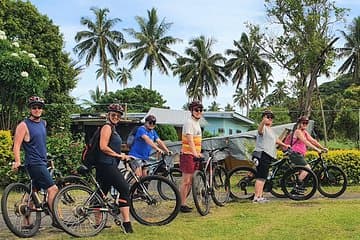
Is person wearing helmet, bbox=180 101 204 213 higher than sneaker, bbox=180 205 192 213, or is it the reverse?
person wearing helmet, bbox=180 101 204 213

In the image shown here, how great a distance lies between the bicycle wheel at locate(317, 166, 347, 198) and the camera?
9.52 meters

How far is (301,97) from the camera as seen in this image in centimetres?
2400

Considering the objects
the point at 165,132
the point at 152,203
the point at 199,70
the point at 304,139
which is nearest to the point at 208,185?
the point at 152,203

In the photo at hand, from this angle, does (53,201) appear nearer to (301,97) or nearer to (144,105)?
(301,97)

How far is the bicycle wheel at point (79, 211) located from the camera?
5887 millimetres

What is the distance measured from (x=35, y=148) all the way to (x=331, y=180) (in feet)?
19.6

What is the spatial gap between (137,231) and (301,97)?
19.1 metres

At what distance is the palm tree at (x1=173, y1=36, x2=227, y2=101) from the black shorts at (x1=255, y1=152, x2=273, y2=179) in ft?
131

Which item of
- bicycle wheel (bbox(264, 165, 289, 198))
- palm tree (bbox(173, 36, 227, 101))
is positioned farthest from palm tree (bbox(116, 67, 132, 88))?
bicycle wheel (bbox(264, 165, 289, 198))

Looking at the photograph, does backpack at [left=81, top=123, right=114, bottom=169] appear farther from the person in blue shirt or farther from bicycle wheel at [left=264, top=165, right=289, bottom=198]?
bicycle wheel at [left=264, top=165, right=289, bottom=198]

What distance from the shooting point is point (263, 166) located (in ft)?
28.0

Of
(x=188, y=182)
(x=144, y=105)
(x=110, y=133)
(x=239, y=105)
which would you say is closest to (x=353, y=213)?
(x=188, y=182)

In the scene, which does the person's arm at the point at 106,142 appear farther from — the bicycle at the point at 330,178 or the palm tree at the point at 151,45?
the palm tree at the point at 151,45

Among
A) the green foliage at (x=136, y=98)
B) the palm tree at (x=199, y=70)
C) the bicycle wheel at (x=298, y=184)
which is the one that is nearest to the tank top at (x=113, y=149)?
the bicycle wheel at (x=298, y=184)
